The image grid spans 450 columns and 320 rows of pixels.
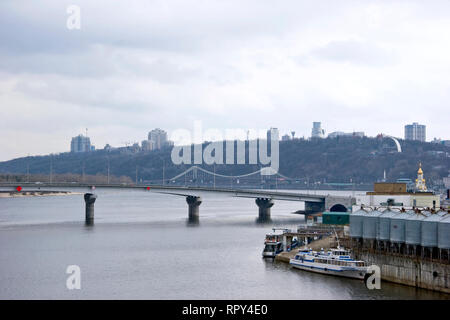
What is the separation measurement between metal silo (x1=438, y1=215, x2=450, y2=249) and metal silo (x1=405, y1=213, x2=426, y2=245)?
4.93ft

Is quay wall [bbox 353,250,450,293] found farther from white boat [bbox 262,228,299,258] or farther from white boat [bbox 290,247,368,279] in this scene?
white boat [bbox 262,228,299,258]

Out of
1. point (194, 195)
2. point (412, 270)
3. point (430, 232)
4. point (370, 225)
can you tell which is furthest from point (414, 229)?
point (194, 195)

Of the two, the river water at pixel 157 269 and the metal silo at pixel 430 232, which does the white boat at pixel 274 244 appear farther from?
the metal silo at pixel 430 232

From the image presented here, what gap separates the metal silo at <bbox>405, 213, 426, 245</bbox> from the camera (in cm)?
3391

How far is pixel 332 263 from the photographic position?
39.4 m

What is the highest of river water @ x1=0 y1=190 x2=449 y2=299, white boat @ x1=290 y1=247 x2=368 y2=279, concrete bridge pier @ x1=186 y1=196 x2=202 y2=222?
concrete bridge pier @ x1=186 y1=196 x2=202 y2=222

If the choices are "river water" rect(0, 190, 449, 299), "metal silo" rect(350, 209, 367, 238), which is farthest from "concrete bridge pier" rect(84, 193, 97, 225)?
"metal silo" rect(350, 209, 367, 238)

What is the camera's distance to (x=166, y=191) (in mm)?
89000

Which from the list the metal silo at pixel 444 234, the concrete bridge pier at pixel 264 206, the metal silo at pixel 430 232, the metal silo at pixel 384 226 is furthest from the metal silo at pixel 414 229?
the concrete bridge pier at pixel 264 206

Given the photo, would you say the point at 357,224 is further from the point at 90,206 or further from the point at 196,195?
the point at 196,195
